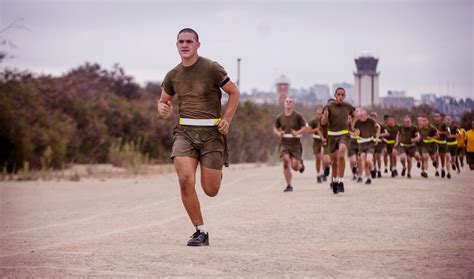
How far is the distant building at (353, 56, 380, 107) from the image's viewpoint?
72394 mm

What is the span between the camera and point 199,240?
441 inches

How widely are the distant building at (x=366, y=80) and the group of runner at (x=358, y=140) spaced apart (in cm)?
3870

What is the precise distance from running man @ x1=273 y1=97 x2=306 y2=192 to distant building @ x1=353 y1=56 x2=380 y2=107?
1792 inches

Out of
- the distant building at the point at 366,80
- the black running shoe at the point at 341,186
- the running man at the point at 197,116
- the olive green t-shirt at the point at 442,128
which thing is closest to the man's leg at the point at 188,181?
the running man at the point at 197,116

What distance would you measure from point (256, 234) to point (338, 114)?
27.4 ft

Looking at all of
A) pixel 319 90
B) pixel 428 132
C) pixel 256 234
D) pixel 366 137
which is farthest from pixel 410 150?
pixel 319 90

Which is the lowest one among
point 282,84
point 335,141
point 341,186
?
point 341,186

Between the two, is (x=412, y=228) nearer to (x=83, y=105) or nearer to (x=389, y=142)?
(x=389, y=142)

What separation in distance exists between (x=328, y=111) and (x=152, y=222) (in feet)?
21.0

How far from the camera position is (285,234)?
→ 41.8 feet

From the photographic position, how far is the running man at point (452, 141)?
27.1 metres

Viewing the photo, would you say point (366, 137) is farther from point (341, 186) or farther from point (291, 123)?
point (341, 186)

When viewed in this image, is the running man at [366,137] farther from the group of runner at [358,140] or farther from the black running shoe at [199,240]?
the black running shoe at [199,240]

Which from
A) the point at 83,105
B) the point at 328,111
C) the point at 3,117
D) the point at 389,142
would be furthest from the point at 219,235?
the point at 83,105
